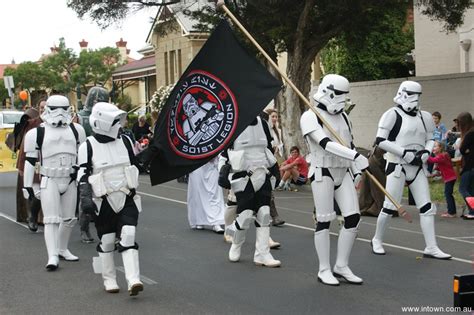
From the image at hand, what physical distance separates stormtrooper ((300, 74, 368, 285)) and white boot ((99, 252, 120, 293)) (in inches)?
79.9

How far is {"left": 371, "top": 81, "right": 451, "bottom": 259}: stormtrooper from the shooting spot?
32.1ft

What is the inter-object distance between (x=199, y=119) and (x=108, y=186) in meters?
1.28

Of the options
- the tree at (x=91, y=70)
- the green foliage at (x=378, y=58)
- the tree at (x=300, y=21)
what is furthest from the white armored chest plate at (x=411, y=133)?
the tree at (x=91, y=70)

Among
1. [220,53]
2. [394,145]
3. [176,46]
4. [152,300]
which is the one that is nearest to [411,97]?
[394,145]

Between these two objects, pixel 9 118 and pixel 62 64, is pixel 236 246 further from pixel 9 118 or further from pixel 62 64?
pixel 62 64

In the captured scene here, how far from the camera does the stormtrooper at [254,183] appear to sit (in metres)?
9.52

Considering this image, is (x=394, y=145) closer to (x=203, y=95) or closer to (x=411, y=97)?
(x=411, y=97)

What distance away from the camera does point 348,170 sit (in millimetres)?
8539

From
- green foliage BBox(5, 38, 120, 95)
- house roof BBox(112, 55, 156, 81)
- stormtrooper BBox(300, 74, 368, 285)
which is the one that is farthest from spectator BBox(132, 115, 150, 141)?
green foliage BBox(5, 38, 120, 95)

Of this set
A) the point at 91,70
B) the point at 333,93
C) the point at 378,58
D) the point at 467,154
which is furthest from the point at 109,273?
the point at 91,70

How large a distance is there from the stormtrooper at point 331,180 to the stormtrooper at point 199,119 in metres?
0.95

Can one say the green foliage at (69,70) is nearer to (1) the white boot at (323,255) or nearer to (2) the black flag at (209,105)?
(2) the black flag at (209,105)

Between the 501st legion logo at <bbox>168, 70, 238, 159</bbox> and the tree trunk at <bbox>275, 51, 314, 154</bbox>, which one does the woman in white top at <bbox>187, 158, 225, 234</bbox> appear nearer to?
the 501st legion logo at <bbox>168, 70, 238, 159</bbox>

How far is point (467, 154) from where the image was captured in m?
14.0
